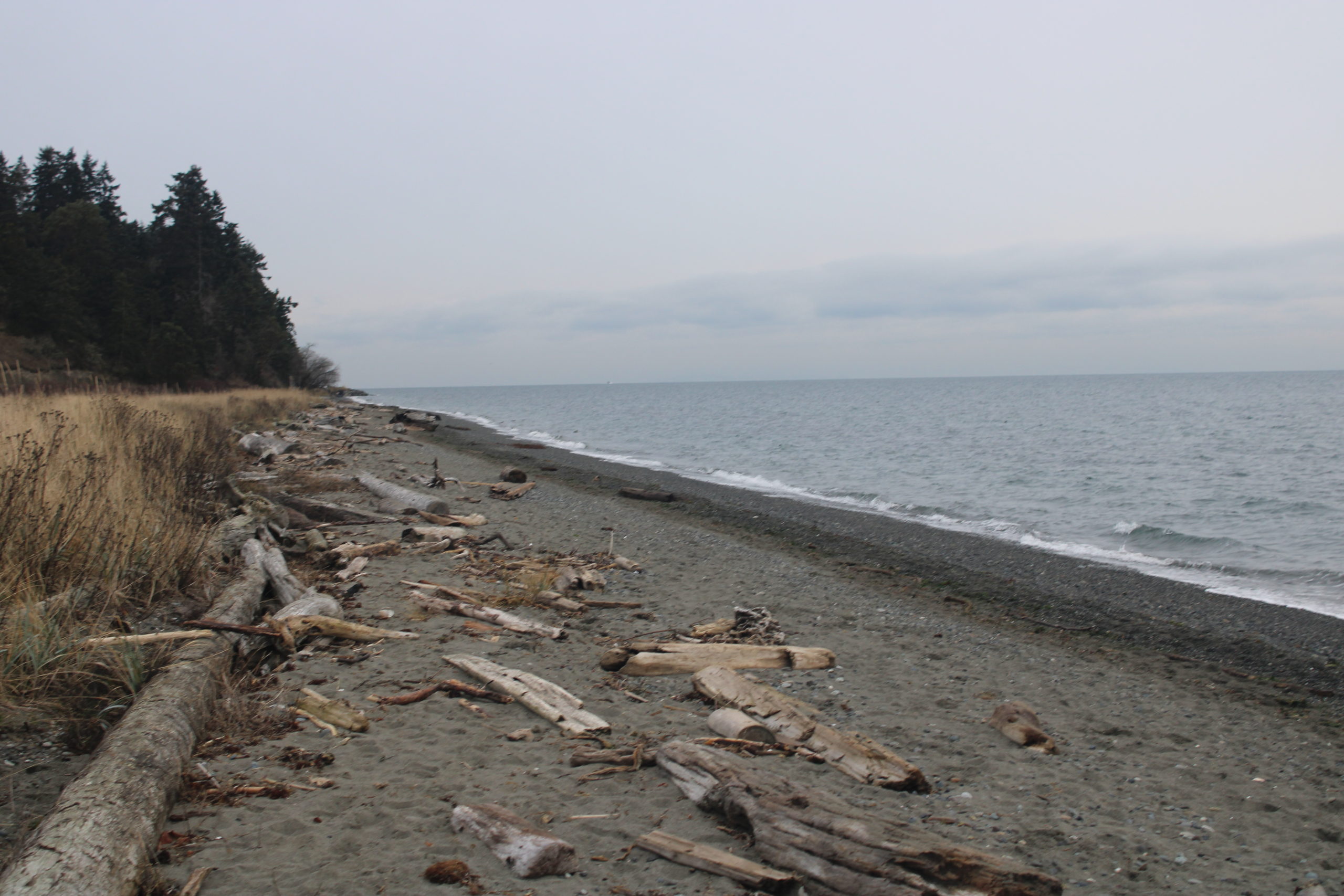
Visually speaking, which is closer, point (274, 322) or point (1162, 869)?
point (1162, 869)

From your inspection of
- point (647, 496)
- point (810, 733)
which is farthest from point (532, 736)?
point (647, 496)

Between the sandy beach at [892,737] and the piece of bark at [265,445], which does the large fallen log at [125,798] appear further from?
the piece of bark at [265,445]

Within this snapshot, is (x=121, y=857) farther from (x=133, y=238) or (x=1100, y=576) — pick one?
(x=133, y=238)

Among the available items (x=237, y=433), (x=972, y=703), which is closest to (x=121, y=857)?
(x=972, y=703)

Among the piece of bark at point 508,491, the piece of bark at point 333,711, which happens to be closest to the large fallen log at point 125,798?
the piece of bark at point 333,711

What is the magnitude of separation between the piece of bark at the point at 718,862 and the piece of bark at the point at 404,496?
9358 mm

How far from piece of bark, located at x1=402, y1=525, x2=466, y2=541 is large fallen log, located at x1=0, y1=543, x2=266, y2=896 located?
5.33m

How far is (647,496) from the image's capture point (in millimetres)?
19141

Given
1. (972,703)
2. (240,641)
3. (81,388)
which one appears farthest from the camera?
(81,388)

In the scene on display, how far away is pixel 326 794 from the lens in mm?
3807

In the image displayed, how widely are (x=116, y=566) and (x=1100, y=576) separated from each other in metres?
13.3

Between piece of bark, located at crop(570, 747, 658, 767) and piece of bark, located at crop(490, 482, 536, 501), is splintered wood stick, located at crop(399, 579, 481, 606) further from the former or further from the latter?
piece of bark, located at crop(490, 482, 536, 501)

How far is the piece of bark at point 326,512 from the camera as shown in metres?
11.0

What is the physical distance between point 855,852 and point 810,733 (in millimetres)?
1738
